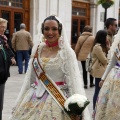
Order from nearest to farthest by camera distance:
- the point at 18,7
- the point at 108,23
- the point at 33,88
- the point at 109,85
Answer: the point at 33,88 → the point at 109,85 → the point at 108,23 → the point at 18,7

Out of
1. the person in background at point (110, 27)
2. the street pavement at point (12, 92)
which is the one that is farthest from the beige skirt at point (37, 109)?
the person in background at point (110, 27)

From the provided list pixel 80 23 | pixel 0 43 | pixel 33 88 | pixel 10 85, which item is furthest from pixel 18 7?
pixel 33 88

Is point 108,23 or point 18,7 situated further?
point 18,7

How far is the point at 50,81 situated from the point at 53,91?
116mm


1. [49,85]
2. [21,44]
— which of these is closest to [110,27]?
[49,85]

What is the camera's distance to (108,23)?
697cm

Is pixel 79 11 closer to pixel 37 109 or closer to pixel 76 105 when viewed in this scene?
pixel 37 109

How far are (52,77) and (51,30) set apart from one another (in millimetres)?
493

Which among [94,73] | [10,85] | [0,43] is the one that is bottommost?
[10,85]

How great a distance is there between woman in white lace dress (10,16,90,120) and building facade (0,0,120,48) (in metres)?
10.1

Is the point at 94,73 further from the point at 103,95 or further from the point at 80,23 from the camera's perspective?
the point at 80,23

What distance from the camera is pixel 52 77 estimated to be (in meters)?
4.07

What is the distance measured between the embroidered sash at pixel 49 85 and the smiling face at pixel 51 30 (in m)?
0.28

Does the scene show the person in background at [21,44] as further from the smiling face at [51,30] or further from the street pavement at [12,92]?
the smiling face at [51,30]
